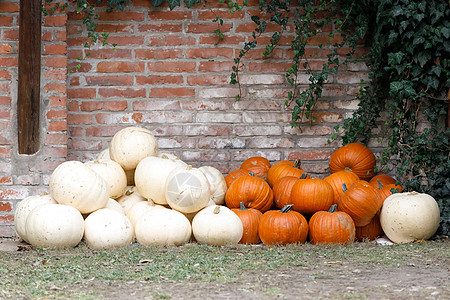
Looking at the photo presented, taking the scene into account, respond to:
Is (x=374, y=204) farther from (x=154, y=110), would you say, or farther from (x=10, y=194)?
(x=10, y=194)

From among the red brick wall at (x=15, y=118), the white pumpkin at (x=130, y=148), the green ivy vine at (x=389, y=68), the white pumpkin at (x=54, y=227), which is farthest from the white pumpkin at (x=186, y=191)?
the green ivy vine at (x=389, y=68)

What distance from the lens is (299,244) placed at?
3551 millimetres

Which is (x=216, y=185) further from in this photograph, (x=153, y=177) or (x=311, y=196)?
(x=311, y=196)

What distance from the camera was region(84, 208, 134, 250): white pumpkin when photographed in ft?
11.2

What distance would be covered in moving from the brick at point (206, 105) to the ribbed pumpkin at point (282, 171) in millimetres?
647

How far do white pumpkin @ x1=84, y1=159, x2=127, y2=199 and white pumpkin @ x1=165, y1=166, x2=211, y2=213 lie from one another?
388mm

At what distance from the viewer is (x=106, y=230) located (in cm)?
340

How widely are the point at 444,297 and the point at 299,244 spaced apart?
1.44 m

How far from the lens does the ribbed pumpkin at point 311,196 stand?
3742 mm

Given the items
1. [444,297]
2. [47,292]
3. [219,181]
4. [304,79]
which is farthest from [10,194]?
[444,297]

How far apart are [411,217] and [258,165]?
122cm

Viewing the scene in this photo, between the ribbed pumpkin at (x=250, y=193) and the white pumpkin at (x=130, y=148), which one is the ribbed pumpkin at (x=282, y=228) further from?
the white pumpkin at (x=130, y=148)

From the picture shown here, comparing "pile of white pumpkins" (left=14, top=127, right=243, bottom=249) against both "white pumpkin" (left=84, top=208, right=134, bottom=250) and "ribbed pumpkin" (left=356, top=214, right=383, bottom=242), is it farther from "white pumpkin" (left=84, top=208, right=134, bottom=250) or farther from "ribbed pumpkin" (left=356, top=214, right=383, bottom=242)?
"ribbed pumpkin" (left=356, top=214, right=383, bottom=242)

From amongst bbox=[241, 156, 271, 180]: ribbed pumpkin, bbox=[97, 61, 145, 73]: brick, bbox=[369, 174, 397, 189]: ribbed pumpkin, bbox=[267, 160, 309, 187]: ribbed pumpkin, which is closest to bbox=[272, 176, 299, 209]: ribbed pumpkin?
bbox=[267, 160, 309, 187]: ribbed pumpkin
